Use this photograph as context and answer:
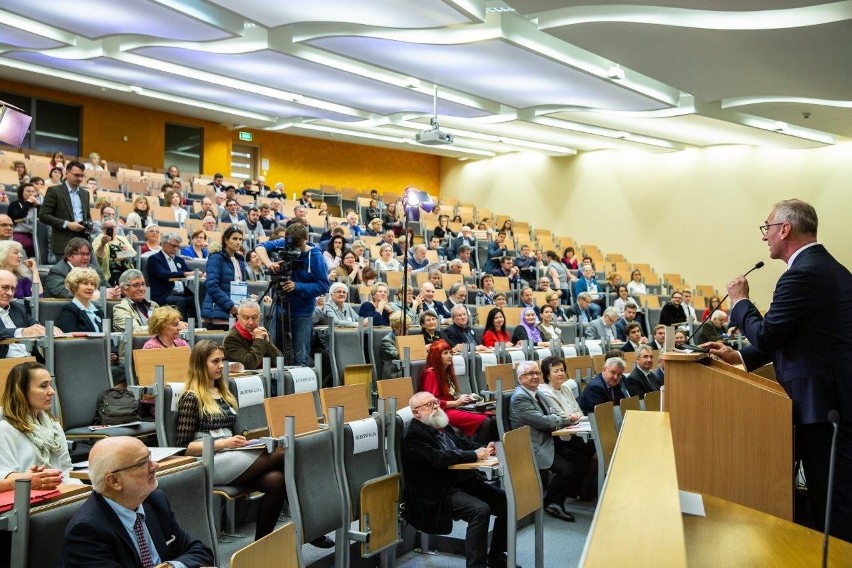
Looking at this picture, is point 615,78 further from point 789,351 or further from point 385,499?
point 789,351

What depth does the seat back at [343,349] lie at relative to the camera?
6.13 meters

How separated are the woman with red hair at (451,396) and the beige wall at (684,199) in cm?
933

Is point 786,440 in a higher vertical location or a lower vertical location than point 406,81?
lower

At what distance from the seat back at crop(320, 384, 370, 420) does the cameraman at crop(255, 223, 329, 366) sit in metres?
1.56

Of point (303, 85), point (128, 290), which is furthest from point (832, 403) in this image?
point (303, 85)

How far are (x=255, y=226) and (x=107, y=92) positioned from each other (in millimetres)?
5799

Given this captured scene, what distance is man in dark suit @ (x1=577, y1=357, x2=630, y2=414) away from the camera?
5.68 meters

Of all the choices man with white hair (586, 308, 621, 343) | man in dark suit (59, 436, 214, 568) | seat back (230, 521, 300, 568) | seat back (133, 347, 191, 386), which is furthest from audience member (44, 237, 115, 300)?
man with white hair (586, 308, 621, 343)

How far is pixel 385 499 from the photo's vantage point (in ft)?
11.7

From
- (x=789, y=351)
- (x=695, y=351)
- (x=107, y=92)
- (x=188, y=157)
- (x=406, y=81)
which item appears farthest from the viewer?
(x=188, y=157)

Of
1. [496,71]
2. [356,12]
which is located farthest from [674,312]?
[356,12]

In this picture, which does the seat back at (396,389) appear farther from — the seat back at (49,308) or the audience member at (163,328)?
the seat back at (49,308)

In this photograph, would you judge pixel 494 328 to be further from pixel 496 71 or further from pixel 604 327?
pixel 496 71

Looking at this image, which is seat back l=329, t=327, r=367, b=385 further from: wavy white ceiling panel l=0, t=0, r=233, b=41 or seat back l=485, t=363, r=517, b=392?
wavy white ceiling panel l=0, t=0, r=233, b=41
